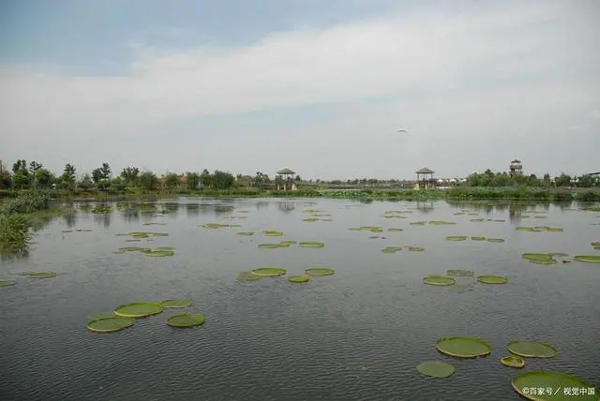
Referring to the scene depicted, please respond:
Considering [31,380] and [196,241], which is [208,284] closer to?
[31,380]

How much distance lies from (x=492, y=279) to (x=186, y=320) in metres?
6.75

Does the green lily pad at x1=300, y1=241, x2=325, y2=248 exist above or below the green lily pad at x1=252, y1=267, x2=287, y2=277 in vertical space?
→ above

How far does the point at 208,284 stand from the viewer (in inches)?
391

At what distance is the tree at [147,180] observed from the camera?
57219 millimetres

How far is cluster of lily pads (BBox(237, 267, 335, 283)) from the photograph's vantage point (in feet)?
33.3

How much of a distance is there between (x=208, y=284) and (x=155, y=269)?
7.84ft

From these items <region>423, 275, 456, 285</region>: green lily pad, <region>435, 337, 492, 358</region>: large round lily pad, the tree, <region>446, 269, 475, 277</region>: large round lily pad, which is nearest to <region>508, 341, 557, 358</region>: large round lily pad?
<region>435, 337, 492, 358</region>: large round lily pad

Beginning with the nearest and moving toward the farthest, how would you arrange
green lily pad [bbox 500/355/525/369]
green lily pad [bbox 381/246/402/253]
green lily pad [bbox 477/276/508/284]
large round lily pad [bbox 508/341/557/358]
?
1. green lily pad [bbox 500/355/525/369]
2. large round lily pad [bbox 508/341/557/358]
3. green lily pad [bbox 477/276/508/284]
4. green lily pad [bbox 381/246/402/253]

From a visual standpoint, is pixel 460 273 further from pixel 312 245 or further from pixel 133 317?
pixel 133 317

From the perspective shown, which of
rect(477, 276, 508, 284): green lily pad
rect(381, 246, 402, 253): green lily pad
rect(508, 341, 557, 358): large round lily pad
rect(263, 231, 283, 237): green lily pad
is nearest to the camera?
rect(508, 341, 557, 358): large round lily pad

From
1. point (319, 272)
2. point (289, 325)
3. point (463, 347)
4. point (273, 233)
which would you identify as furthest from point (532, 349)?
point (273, 233)

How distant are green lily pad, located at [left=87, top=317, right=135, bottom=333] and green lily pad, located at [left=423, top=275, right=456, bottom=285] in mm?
6168

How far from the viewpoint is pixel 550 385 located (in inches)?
200

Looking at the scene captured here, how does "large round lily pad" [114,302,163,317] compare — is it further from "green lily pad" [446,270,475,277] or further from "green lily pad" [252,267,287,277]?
"green lily pad" [446,270,475,277]
